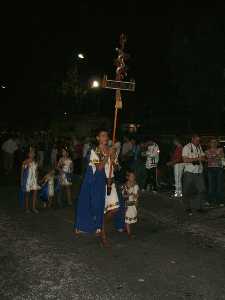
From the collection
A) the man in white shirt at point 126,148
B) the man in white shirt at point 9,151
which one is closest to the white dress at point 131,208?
the man in white shirt at point 126,148

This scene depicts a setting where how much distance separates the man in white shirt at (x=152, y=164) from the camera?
14680 mm

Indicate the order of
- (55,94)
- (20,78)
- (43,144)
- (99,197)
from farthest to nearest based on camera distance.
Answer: (55,94) → (20,78) → (43,144) → (99,197)

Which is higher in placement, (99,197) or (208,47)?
(208,47)

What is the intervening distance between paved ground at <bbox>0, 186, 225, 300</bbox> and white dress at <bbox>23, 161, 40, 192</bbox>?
1.63m

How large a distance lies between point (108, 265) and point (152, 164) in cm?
818

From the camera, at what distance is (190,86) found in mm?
26609

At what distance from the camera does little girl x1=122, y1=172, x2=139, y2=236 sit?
8.89 metres

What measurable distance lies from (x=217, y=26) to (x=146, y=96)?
8588 mm

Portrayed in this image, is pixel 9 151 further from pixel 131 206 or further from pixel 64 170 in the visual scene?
pixel 131 206

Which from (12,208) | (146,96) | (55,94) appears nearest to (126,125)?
(146,96)

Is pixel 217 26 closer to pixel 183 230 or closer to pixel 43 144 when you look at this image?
pixel 43 144

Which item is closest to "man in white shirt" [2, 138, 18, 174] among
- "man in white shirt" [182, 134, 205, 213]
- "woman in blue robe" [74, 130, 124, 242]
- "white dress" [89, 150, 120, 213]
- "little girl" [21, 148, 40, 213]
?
"little girl" [21, 148, 40, 213]

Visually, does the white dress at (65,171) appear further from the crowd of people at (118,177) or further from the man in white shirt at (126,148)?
the man in white shirt at (126,148)

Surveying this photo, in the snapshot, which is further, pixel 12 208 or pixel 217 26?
pixel 217 26
